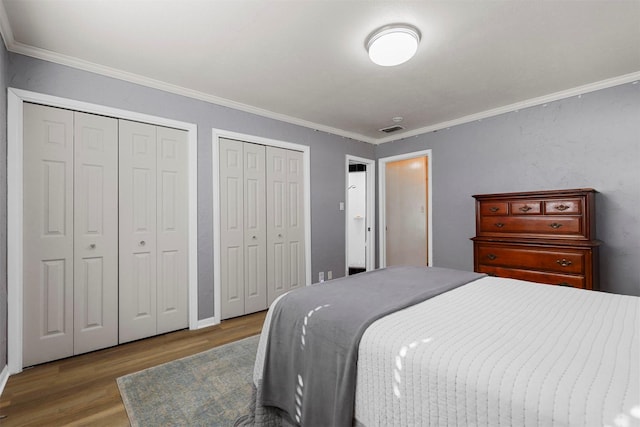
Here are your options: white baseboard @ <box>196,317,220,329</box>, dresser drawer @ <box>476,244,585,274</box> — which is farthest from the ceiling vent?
white baseboard @ <box>196,317,220,329</box>

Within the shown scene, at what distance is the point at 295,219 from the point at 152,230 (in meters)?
1.68

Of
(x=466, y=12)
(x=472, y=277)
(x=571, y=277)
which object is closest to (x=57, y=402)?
(x=472, y=277)

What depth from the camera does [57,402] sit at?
183 cm

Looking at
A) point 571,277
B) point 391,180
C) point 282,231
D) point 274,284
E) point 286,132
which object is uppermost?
point 286,132

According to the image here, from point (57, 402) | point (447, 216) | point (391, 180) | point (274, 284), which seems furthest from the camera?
point (391, 180)

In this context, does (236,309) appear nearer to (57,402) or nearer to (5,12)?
(57,402)

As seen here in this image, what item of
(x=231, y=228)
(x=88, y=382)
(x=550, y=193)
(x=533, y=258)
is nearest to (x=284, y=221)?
(x=231, y=228)

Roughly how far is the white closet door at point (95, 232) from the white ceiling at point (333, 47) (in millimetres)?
606

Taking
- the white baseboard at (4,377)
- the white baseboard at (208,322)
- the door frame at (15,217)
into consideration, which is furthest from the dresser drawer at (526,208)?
the white baseboard at (4,377)

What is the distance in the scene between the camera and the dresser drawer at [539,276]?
256 centimetres

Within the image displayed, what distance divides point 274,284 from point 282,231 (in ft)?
2.20

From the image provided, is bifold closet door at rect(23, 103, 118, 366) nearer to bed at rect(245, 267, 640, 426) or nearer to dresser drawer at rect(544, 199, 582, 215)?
bed at rect(245, 267, 640, 426)

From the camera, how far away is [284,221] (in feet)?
12.4

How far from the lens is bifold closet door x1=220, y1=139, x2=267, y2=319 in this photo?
128 inches
